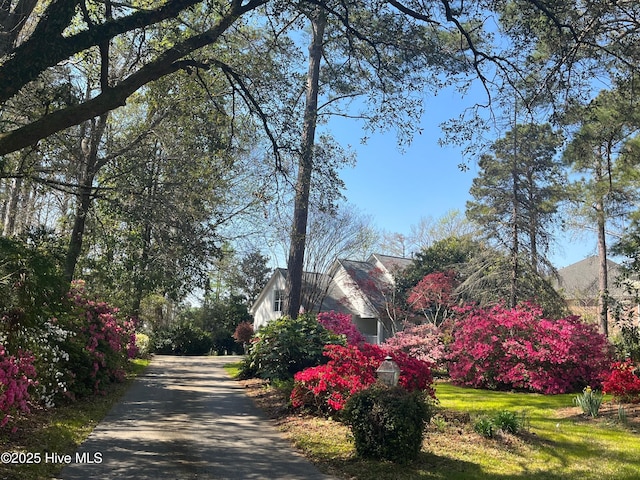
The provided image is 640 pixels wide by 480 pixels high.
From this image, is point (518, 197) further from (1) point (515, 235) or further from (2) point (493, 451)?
(2) point (493, 451)

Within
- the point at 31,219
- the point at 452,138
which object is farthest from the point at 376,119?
the point at 31,219

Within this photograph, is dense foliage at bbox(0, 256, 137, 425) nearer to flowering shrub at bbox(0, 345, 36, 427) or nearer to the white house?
flowering shrub at bbox(0, 345, 36, 427)

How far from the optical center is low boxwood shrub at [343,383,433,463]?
20.5 ft

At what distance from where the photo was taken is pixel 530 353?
1414 cm

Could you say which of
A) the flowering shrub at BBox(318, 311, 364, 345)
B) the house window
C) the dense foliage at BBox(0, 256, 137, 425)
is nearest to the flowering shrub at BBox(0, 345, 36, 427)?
the dense foliage at BBox(0, 256, 137, 425)

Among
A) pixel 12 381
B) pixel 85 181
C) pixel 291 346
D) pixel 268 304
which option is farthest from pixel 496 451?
pixel 268 304

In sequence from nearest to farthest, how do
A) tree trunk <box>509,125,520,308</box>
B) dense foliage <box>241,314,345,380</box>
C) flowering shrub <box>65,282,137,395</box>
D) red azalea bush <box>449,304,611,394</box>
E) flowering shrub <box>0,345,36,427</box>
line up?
flowering shrub <box>0,345,36,427</box> → flowering shrub <box>65,282,137,395</box> → dense foliage <box>241,314,345,380</box> → red azalea bush <box>449,304,611,394</box> → tree trunk <box>509,125,520,308</box>

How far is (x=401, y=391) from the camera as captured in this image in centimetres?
665

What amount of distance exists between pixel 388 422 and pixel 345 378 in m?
2.56

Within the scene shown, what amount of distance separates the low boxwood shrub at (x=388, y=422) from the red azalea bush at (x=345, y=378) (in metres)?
1.39

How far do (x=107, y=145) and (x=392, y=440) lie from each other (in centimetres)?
1188

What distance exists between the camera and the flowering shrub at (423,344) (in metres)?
18.7

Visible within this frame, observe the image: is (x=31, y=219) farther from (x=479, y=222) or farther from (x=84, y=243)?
(x=479, y=222)

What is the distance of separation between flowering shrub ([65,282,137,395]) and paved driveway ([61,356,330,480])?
89cm
